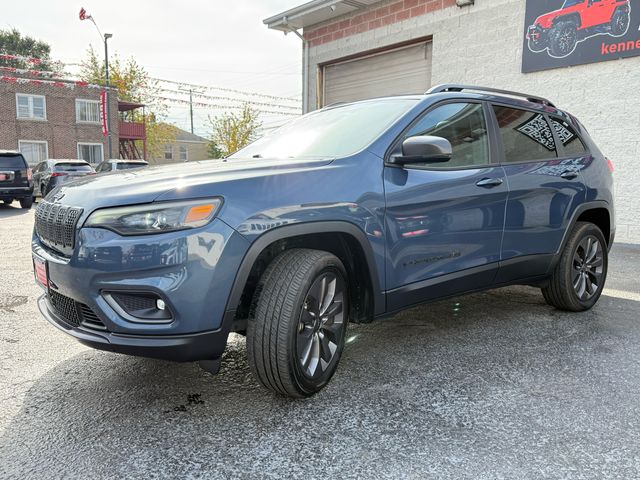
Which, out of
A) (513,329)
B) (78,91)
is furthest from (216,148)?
(513,329)

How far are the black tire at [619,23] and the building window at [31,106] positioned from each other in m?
30.7

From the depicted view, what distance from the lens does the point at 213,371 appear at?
2428mm

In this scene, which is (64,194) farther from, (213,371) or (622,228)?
(622,228)

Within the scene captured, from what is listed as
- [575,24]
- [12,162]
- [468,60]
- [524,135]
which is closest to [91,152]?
[12,162]

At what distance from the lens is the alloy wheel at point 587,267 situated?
4.25 m

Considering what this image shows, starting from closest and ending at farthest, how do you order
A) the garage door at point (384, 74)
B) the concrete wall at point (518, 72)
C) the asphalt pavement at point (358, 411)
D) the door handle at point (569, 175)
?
the asphalt pavement at point (358, 411) < the door handle at point (569, 175) < the concrete wall at point (518, 72) < the garage door at point (384, 74)

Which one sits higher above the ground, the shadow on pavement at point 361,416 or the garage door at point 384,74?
the garage door at point 384,74

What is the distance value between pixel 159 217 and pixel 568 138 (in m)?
3.50

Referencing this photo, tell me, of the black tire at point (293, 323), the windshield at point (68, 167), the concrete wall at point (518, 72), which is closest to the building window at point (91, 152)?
the windshield at point (68, 167)

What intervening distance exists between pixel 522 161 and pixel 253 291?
7.49ft

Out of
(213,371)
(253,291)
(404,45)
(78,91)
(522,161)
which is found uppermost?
(78,91)

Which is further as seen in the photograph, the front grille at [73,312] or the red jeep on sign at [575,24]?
the red jeep on sign at [575,24]

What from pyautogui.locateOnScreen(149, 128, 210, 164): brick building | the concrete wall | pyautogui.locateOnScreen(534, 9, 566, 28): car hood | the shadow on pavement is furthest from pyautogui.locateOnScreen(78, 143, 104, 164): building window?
the shadow on pavement

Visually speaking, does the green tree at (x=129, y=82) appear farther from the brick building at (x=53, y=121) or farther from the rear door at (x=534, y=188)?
the rear door at (x=534, y=188)
